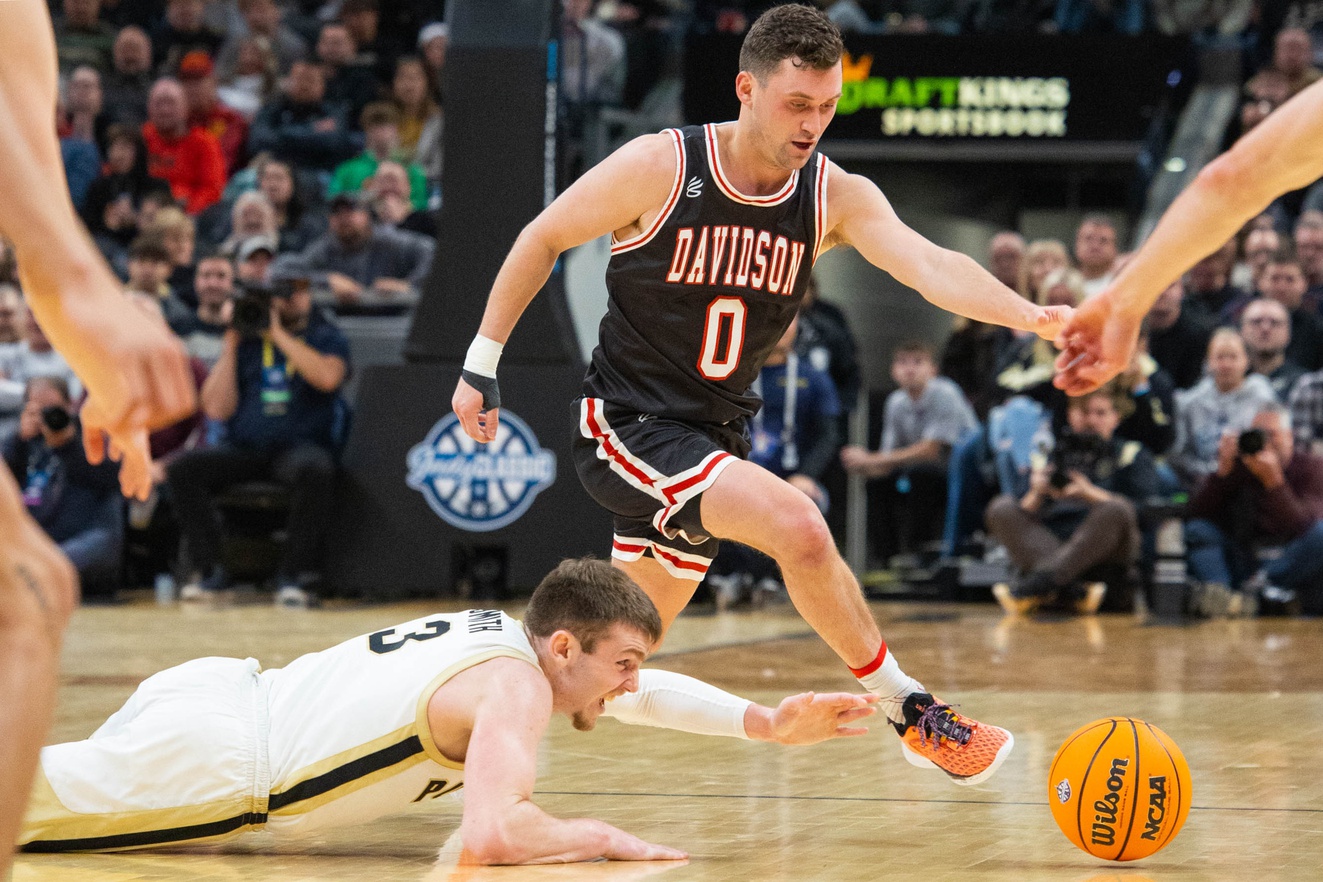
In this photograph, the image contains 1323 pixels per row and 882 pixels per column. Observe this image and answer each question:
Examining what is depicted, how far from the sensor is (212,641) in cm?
891

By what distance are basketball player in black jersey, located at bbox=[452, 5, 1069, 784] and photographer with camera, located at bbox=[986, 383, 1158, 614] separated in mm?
5538

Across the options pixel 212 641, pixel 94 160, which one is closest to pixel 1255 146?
pixel 212 641

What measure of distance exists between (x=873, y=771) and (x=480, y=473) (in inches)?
221

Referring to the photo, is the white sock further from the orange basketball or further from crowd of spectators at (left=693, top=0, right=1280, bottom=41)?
crowd of spectators at (left=693, top=0, right=1280, bottom=41)

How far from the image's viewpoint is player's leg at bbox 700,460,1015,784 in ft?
15.1

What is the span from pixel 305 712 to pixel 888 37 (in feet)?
36.9

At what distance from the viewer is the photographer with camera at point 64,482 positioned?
10.9 meters

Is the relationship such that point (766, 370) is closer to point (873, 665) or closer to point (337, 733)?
point (873, 665)

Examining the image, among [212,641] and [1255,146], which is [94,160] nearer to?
[212,641]

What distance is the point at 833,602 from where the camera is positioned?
4738 millimetres

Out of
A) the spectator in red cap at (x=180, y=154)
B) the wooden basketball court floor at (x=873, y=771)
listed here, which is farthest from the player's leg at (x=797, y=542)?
the spectator in red cap at (x=180, y=154)

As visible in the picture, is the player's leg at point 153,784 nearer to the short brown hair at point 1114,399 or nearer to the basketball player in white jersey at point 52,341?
the basketball player in white jersey at point 52,341

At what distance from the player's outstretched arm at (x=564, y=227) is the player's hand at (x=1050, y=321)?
117cm

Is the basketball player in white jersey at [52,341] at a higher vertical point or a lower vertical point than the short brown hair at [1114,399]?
higher
